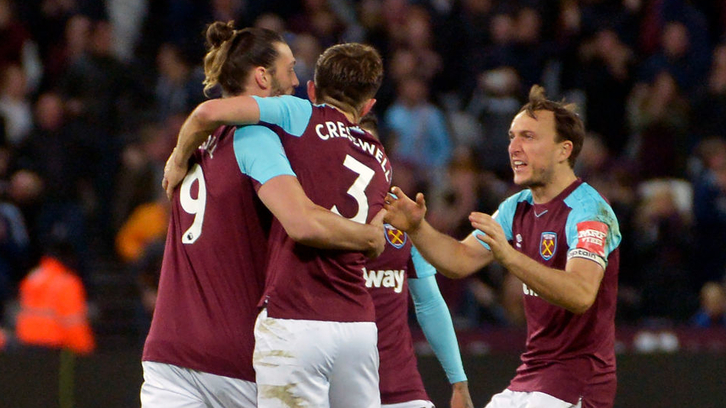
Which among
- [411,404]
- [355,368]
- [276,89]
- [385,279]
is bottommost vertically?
[411,404]

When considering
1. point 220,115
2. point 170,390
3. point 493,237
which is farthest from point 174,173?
point 493,237

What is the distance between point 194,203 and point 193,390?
70cm

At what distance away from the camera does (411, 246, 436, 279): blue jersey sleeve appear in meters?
5.21

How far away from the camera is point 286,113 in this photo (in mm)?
3883

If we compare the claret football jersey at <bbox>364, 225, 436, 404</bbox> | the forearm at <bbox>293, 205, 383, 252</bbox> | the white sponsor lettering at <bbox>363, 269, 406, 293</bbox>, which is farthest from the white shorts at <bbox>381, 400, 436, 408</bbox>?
the forearm at <bbox>293, 205, 383, 252</bbox>

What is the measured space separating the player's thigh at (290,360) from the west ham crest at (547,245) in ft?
4.58

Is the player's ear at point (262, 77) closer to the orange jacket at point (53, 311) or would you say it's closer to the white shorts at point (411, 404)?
the white shorts at point (411, 404)

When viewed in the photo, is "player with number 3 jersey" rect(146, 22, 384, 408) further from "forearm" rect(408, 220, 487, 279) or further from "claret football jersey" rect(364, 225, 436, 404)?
"claret football jersey" rect(364, 225, 436, 404)

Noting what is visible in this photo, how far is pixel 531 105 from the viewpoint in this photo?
5070 millimetres

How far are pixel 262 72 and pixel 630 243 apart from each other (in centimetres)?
604

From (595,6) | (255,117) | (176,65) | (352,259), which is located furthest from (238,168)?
(595,6)

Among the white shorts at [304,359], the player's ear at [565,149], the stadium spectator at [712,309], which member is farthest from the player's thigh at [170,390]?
the stadium spectator at [712,309]

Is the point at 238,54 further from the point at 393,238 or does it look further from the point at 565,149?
the point at 565,149

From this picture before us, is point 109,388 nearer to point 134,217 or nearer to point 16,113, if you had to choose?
point 134,217
